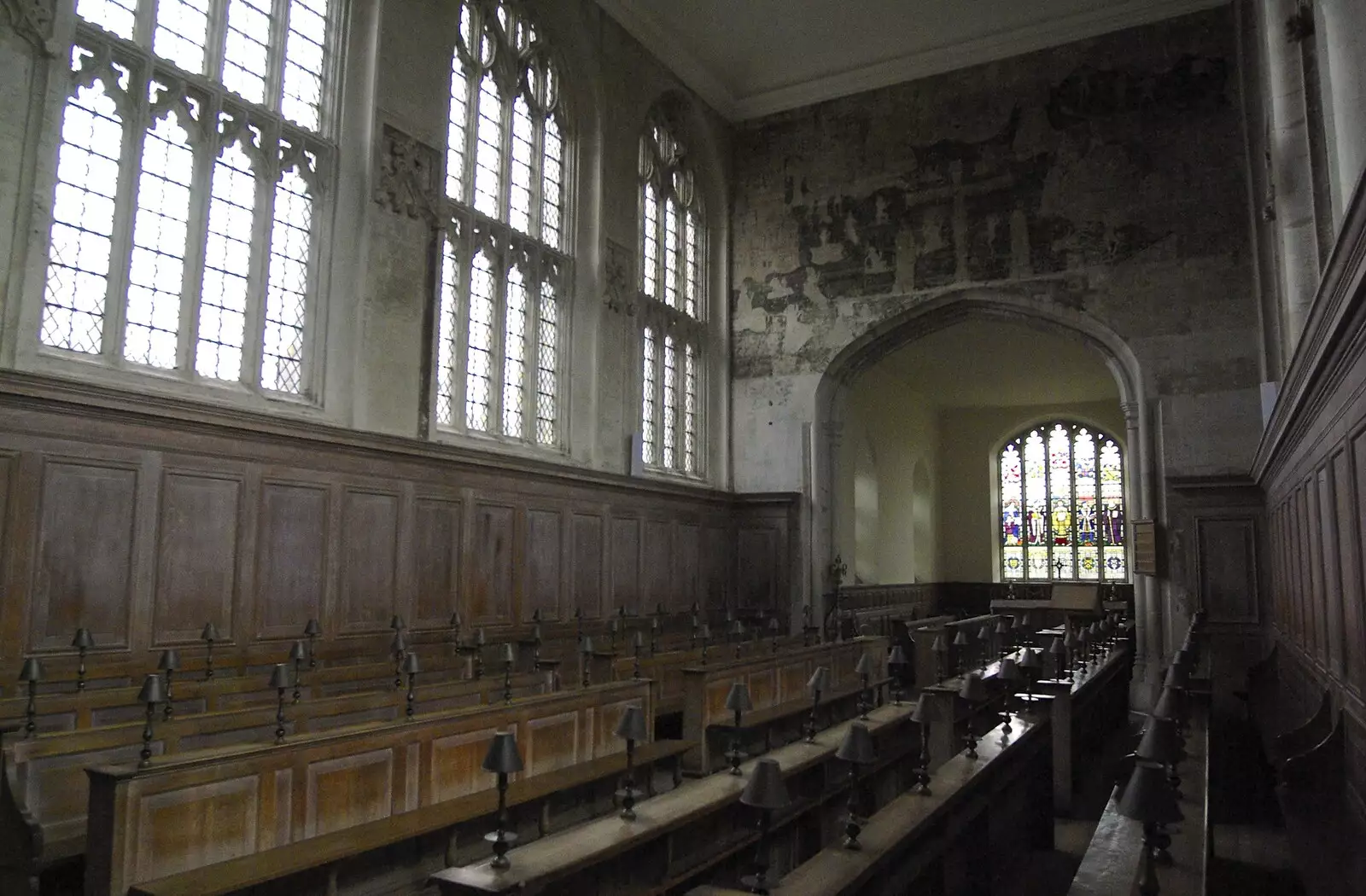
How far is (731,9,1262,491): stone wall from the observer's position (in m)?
14.5

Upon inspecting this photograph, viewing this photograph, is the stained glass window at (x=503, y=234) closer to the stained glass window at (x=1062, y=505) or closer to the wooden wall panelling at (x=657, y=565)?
the wooden wall panelling at (x=657, y=565)

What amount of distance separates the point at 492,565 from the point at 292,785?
728 cm

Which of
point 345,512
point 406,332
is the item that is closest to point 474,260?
point 406,332

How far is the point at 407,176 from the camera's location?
1121 centimetres

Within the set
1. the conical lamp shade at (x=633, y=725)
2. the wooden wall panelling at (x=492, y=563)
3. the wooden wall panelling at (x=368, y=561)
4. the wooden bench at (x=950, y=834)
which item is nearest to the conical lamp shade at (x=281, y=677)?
the conical lamp shade at (x=633, y=725)

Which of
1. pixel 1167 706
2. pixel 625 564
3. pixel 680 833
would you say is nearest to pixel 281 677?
pixel 680 833

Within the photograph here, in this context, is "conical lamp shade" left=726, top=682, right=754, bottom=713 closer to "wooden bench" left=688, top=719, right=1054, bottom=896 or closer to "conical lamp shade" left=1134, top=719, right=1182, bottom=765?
"wooden bench" left=688, top=719, right=1054, bottom=896

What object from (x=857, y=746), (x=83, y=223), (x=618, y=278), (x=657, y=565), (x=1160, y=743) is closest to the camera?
(x=1160, y=743)

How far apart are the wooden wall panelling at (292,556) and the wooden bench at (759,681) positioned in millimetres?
3927

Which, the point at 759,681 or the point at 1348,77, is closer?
the point at 1348,77

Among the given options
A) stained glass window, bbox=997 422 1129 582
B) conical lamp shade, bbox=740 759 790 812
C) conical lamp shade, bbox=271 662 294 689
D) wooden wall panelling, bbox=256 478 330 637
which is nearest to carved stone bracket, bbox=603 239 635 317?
wooden wall panelling, bbox=256 478 330 637

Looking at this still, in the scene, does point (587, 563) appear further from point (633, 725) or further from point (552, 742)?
point (633, 725)

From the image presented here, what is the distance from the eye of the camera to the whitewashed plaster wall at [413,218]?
786cm

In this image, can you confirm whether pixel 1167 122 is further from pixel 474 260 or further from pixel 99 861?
pixel 99 861
